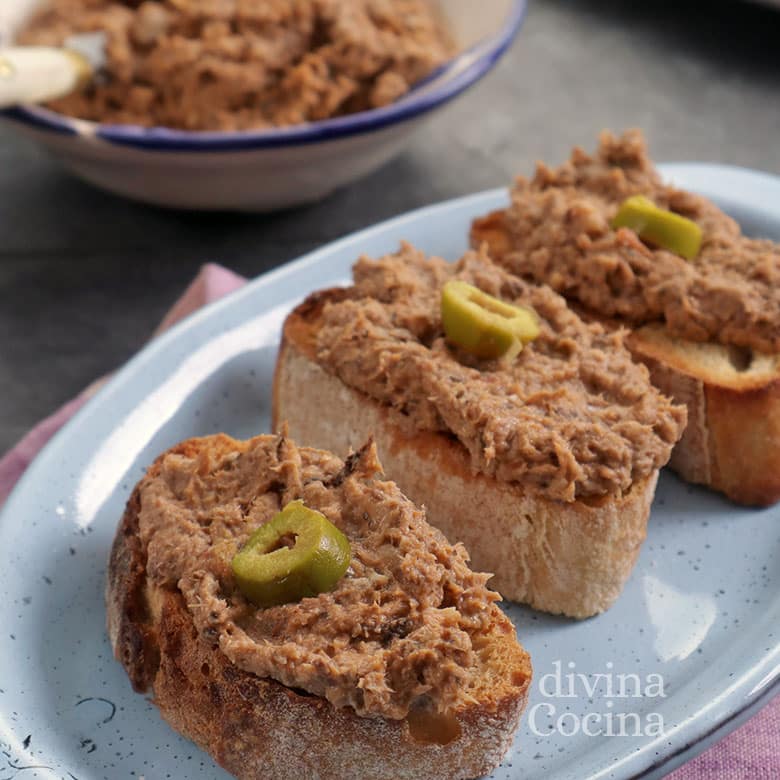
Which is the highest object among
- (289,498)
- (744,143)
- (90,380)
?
(289,498)

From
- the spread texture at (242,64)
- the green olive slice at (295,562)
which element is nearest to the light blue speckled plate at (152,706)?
the green olive slice at (295,562)

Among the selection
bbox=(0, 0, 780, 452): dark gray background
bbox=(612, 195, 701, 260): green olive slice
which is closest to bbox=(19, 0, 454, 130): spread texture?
bbox=(0, 0, 780, 452): dark gray background

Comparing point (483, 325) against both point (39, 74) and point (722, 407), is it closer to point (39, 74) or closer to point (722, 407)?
point (722, 407)

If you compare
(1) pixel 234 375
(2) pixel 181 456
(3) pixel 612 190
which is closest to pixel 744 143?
(3) pixel 612 190

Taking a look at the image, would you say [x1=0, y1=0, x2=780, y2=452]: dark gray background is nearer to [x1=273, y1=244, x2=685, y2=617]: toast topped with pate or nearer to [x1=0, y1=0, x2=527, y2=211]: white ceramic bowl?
[x1=0, y1=0, x2=527, y2=211]: white ceramic bowl

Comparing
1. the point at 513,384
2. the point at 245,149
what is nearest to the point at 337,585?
the point at 513,384

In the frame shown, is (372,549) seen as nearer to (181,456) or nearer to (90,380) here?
(181,456)
